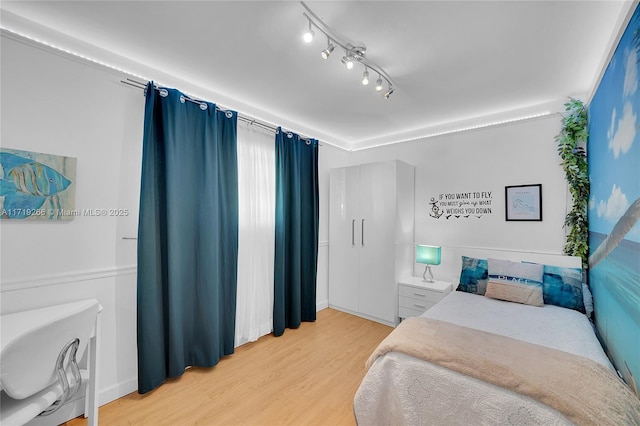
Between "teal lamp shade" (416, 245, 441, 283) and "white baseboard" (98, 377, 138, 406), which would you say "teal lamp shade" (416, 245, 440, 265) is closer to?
"teal lamp shade" (416, 245, 441, 283)

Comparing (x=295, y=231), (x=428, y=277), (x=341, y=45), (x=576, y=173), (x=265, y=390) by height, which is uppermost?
(x=341, y=45)

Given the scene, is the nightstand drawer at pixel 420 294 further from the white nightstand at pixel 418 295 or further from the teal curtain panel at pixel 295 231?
the teal curtain panel at pixel 295 231

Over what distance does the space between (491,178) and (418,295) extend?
5.37 ft

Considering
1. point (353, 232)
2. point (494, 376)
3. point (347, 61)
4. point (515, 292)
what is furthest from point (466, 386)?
point (353, 232)

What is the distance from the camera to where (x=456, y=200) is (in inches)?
133

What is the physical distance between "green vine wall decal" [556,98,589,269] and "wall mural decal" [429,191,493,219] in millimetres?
720

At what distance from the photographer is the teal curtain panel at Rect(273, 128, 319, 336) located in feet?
10.4

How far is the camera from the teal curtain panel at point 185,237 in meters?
2.10

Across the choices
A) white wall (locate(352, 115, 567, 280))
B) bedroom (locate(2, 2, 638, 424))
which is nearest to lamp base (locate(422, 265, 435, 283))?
white wall (locate(352, 115, 567, 280))

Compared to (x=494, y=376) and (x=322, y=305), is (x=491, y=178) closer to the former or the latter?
(x=494, y=376)

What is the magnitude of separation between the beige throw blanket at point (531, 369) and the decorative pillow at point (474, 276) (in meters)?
1.11

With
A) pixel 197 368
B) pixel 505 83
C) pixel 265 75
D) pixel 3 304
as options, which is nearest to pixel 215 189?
pixel 265 75

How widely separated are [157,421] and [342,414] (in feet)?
4.20

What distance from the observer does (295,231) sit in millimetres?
3322
